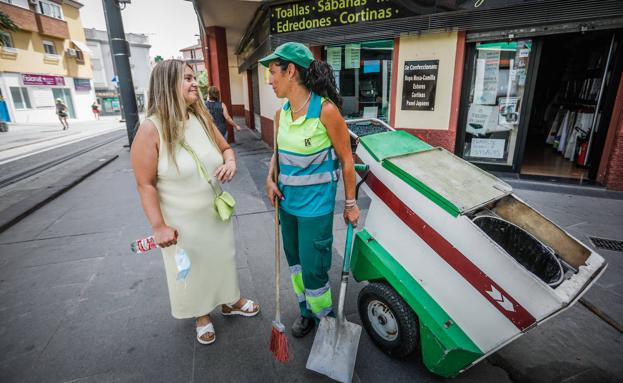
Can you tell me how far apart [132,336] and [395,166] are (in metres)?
2.31

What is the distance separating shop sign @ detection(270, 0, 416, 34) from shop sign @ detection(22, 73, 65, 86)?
82.3 feet

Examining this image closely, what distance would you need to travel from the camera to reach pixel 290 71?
191cm

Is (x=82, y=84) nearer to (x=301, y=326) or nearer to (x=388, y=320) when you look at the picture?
(x=301, y=326)

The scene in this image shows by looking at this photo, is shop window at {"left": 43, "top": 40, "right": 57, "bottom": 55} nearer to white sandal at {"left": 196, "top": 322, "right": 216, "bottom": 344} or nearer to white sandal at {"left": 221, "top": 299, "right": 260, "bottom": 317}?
white sandal at {"left": 221, "top": 299, "right": 260, "bottom": 317}

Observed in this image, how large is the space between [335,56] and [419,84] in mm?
1989

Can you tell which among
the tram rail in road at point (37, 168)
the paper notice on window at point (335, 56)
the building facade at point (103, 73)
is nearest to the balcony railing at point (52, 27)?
the building facade at point (103, 73)

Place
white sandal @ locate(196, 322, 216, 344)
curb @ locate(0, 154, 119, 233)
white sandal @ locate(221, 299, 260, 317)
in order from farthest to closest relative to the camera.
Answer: curb @ locate(0, 154, 119, 233) → white sandal @ locate(221, 299, 260, 317) → white sandal @ locate(196, 322, 216, 344)

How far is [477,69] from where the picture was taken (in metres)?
5.88

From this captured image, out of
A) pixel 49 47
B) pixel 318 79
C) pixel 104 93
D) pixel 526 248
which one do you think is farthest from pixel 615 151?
pixel 104 93

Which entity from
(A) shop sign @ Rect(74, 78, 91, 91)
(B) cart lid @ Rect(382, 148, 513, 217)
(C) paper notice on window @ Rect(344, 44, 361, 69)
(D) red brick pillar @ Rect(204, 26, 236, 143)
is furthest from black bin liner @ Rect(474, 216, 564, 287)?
(A) shop sign @ Rect(74, 78, 91, 91)

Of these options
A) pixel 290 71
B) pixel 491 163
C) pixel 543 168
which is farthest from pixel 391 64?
pixel 290 71

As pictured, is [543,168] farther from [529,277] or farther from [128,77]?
[128,77]

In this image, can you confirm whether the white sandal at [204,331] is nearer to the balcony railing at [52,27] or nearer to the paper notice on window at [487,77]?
the paper notice on window at [487,77]

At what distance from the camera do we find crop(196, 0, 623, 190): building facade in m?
5.18
